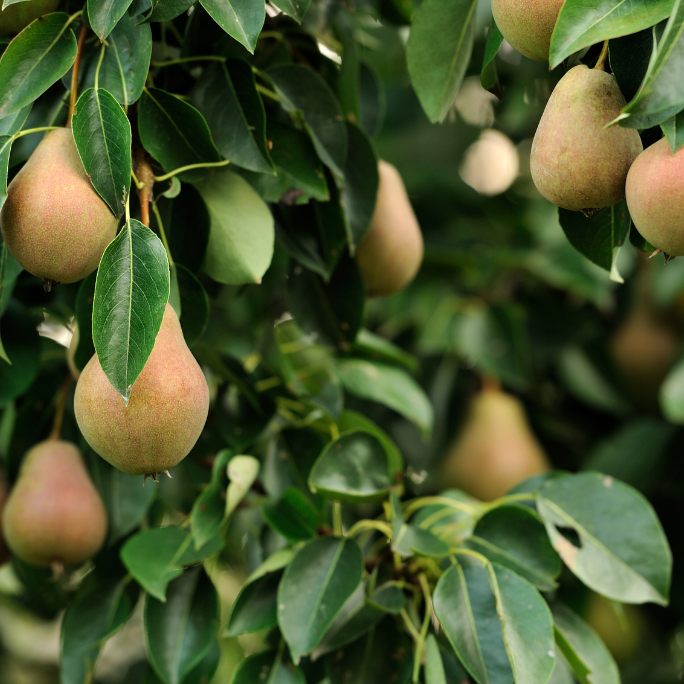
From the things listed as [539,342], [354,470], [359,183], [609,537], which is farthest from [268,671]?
[539,342]

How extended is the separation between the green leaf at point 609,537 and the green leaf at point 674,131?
1.12ft

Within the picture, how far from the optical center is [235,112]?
533mm

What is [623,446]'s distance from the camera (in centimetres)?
114

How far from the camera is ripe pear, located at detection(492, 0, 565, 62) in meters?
0.41

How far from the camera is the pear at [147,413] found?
385 mm

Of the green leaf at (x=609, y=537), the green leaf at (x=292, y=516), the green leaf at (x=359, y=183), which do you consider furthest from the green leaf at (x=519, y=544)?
the green leaf at (x=359, y=183)

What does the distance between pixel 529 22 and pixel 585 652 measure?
470 mm

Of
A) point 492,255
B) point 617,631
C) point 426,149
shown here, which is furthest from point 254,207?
point 426,149

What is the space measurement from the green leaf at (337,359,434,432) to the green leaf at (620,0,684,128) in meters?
0.49

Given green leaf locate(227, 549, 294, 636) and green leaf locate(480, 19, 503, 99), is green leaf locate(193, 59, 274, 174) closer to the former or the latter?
green leaf locate(480, 19, 503, 99)

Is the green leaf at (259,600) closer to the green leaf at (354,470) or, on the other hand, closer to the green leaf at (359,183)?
the green leaf at (354,470)

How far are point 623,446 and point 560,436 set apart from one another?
0.44 feet

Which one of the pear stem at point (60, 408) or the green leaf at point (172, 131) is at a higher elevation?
the green leaf at point (172, 131)

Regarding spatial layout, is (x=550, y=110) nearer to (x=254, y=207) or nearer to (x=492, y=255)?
(x=254, y=207)
